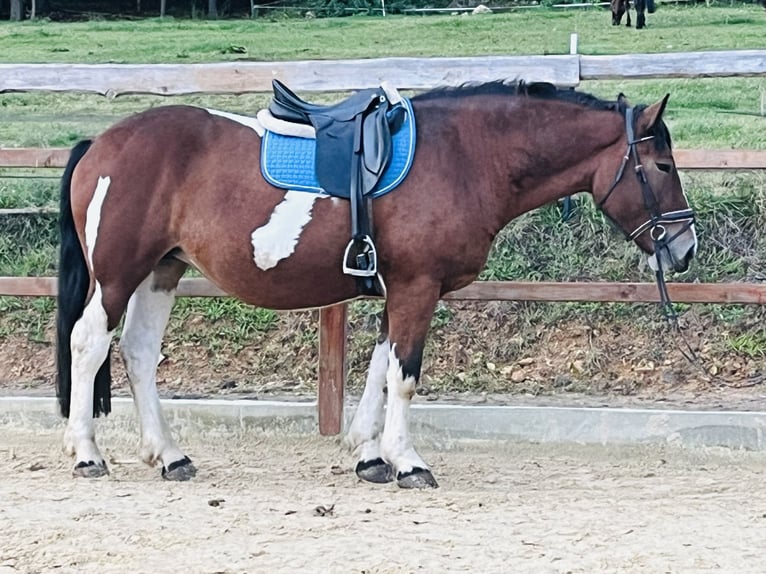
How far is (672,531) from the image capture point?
4.40m

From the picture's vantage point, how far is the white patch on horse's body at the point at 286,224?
16.6ft

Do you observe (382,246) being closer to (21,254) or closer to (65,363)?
(65,363)

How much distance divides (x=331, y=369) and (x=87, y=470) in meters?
1.39

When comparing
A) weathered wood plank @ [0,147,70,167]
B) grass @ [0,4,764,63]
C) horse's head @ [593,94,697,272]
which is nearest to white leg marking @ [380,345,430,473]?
horse's head @ [593,94,697,272]

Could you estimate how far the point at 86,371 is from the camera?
5.22 meters

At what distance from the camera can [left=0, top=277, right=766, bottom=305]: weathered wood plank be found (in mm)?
5801

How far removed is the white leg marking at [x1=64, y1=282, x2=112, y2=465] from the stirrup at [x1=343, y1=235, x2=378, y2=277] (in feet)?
3.70

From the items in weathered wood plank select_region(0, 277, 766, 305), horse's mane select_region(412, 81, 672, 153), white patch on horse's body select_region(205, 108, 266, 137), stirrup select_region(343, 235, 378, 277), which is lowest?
weathered wood plank select_region(0, 277, 766, 305)

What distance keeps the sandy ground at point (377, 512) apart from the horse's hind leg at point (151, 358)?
13 centimetres

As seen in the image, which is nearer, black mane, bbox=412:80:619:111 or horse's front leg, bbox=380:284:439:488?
horse's front leg, bbox=380:284:439:488

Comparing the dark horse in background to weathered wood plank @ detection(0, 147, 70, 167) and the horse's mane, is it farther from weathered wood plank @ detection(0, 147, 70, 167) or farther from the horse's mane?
weathered wood plank @ detection(0, 147, 70, 167)

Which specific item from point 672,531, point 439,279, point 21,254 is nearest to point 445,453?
point 439,279

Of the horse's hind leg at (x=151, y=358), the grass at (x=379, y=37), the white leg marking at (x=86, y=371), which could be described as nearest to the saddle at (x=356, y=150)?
the horse's hind leg at (x=151, y=358)

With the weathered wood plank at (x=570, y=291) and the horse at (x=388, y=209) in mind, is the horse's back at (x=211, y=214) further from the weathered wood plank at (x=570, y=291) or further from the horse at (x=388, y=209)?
the weathered wood plank at (x=570, y=291)
